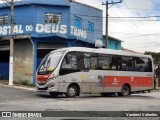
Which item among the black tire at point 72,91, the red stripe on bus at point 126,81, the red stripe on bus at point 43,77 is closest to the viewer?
the red stripe on bus at point 43,77

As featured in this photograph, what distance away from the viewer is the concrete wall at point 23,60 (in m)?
34.4

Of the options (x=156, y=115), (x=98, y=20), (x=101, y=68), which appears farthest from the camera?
(x=98, y=20)

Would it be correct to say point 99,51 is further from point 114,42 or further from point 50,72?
point 114,42

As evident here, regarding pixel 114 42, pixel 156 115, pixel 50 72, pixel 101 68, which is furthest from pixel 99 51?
pixel 114 42

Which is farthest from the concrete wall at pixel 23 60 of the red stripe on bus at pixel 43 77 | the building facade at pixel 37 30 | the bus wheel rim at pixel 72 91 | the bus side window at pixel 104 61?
the bus wheel rim at pixel 72 91

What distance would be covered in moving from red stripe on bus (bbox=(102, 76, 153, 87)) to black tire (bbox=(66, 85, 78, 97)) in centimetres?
242

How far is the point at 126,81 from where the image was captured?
26484 mm

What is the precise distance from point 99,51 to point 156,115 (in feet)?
45.2

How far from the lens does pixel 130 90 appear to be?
1062 inches

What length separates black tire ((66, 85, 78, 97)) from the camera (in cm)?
2277

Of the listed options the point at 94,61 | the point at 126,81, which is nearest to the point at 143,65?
the point at 126,81

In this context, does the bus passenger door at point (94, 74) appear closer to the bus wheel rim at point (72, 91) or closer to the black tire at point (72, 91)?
the black tire at point (72, 91)

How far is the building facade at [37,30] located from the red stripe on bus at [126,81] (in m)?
9.48

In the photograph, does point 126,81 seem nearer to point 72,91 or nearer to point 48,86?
point 72,91
